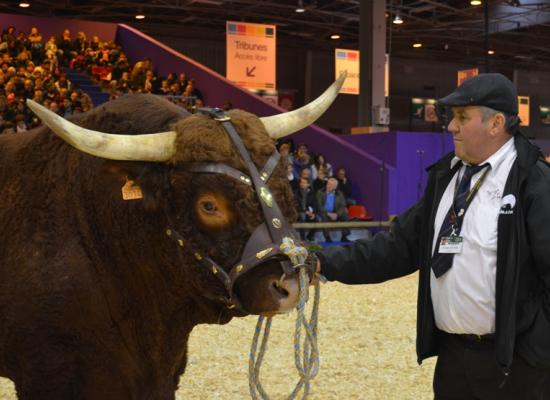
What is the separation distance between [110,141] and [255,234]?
2.15 ft

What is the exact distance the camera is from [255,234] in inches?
105

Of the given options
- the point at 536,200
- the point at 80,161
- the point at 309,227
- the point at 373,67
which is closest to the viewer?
the point at 536,200

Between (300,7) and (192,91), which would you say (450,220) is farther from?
(300,7)

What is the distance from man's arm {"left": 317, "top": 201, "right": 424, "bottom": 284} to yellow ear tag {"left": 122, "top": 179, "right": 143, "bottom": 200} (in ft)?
2.58

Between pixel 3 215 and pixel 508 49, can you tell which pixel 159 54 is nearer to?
pixel 3 215

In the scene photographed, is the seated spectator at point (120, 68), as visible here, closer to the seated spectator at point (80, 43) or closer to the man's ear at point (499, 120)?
the seated spectator at point (80, 43)

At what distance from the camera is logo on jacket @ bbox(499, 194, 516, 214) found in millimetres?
2648

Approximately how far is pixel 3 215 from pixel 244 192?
113 cm

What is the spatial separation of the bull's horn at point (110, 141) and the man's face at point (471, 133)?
1109mm

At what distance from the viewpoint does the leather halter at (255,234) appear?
2635 mm

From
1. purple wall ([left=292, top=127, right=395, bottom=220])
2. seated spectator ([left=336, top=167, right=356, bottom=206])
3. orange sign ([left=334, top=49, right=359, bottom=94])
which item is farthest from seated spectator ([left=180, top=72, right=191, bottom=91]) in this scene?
orange sign ([left=334, top=49, right=359, bottom=94])

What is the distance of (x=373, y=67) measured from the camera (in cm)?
1642

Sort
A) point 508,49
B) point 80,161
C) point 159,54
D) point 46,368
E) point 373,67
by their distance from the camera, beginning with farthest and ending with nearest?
point 508,49 < point 159,54 < point 373,67 < point 80,161 < point 46,368

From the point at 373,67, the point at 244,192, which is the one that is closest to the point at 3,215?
the point at 244,192
